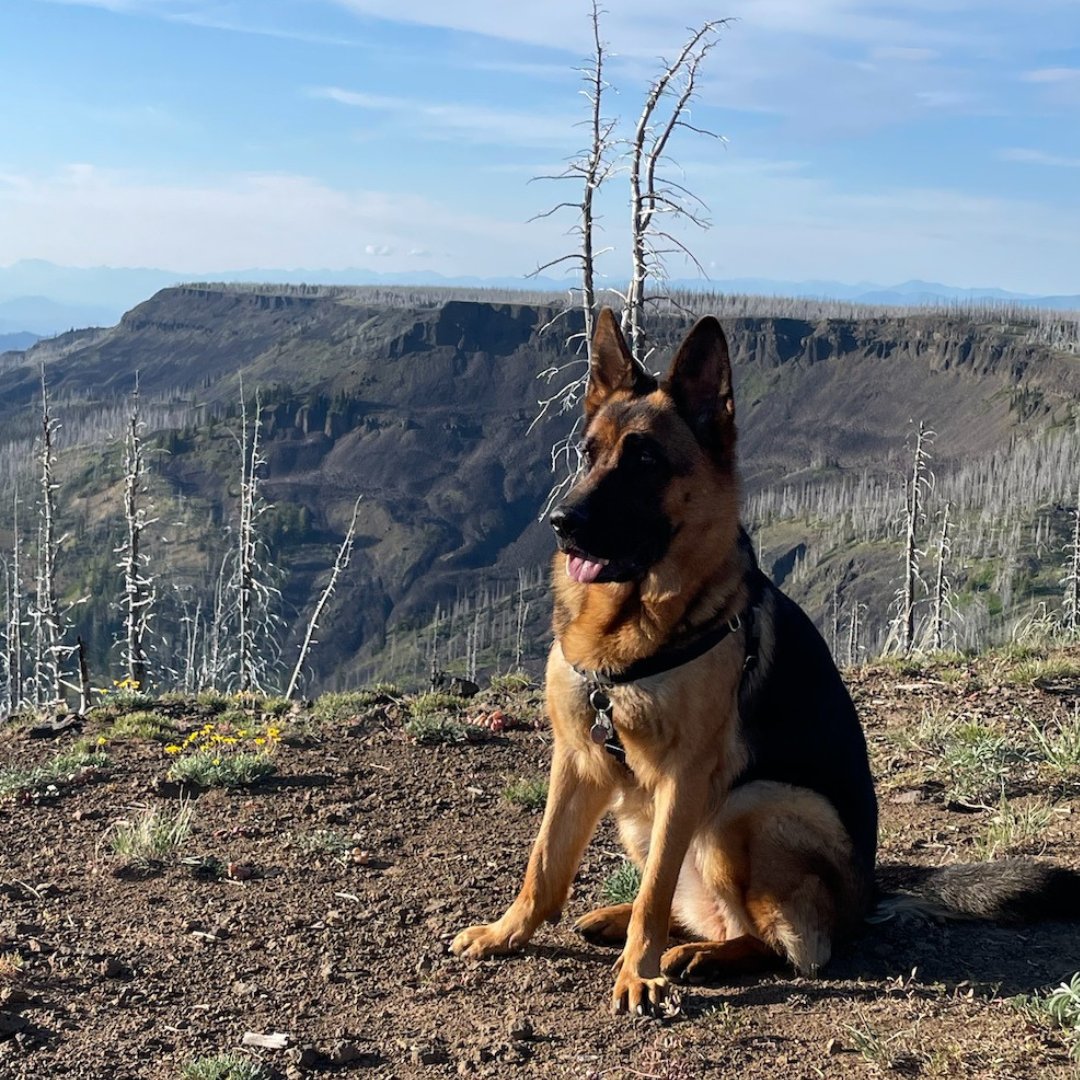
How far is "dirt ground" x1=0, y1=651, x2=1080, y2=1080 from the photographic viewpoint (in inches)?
169

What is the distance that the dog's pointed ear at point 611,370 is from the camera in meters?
5.20

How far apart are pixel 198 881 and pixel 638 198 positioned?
44.7 feet

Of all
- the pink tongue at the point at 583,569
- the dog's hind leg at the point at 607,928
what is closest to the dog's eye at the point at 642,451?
the pink tongue at the point at 583,569

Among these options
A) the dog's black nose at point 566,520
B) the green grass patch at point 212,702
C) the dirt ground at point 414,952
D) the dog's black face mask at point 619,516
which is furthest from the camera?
the green grass patch at point 212,702

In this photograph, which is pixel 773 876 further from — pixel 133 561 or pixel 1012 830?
pixel 133 561

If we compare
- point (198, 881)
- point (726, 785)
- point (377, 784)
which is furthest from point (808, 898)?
point (377, 784)

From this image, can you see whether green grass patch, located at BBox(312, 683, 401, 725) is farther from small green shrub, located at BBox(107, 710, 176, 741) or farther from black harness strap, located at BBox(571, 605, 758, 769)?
black harness strap, located at BBox(571, 605, 758, 769)

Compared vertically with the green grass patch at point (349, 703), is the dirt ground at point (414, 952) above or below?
above

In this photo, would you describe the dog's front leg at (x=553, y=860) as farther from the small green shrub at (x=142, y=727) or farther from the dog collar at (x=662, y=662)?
the small green shrub at (x=142, y=727)

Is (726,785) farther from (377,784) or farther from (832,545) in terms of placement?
(832,545)

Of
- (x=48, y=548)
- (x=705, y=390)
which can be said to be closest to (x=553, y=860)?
(x=705, y=390)

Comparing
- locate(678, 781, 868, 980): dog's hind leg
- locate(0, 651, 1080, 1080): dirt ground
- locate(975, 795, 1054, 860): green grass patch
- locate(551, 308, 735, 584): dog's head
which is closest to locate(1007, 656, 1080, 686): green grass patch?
locate(0, 651, 1080, 1080): dirt ground

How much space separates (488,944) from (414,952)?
408 mm

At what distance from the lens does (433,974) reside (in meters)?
5.17
